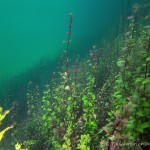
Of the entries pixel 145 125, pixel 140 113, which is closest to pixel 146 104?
pixel 140 113

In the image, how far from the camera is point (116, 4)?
47.7 metres

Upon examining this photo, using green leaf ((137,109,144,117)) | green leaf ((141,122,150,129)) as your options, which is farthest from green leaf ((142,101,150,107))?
green leaf ((141,122,150,129))

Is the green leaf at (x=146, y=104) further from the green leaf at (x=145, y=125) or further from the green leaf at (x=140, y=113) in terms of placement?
the green leaf at (x=145, y=125)

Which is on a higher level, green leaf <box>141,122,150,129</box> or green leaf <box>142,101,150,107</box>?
green leaf <box>142,101,150,107</box>

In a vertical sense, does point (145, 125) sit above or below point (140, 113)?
below

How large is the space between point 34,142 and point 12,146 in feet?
5.32

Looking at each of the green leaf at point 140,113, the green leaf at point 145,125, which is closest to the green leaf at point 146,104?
the green leaf at point 140,113

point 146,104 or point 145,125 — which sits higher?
point 146,104

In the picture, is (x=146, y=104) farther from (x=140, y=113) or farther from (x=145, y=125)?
(x=145, y=125)

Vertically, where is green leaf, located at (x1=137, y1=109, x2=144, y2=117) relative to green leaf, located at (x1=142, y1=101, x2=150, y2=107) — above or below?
below

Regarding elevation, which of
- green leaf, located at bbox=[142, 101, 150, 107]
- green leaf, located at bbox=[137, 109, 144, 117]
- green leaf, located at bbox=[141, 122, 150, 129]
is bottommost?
green leaf, located at bbox=[141, 122, 150, 129]

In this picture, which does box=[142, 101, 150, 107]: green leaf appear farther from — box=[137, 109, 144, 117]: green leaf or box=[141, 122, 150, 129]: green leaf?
box=[141, 122, 150, 129]: green leaf

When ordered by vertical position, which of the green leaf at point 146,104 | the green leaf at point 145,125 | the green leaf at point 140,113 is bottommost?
the green leaf at point 145,125

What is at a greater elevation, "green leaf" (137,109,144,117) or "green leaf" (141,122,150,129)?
"green leaf" (137,109,144,117)
